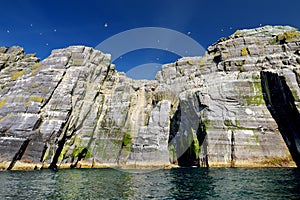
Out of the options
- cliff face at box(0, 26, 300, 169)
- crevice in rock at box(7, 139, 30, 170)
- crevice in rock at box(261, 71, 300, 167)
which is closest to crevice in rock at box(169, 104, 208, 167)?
cliff face at box(0, 26, 300, 169)

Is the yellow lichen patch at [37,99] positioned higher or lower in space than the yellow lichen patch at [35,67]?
lower

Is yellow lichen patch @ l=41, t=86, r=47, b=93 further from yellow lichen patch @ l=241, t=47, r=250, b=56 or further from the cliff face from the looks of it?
yellow lichen patch @ l=241, t=47, r=250, b=56

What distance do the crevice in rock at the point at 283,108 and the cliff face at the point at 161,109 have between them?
0.19 meters

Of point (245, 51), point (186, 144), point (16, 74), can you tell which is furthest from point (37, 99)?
point (245, 51)

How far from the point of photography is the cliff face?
44.5m

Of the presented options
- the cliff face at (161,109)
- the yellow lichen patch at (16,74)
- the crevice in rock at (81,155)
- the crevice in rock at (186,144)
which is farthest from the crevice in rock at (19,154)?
the crevice in rock at (186,144)

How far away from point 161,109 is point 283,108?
88.8 feet

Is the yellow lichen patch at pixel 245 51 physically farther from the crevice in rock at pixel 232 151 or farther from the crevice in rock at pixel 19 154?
the crevice in rock at pixel 19 154

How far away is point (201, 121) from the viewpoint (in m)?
49.2

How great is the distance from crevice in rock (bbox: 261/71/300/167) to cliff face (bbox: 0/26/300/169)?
0.19 m

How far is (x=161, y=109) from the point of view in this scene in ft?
194

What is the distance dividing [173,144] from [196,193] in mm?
38379

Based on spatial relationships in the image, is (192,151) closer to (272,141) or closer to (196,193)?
(272,141)

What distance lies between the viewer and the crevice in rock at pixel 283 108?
40.6 meters
